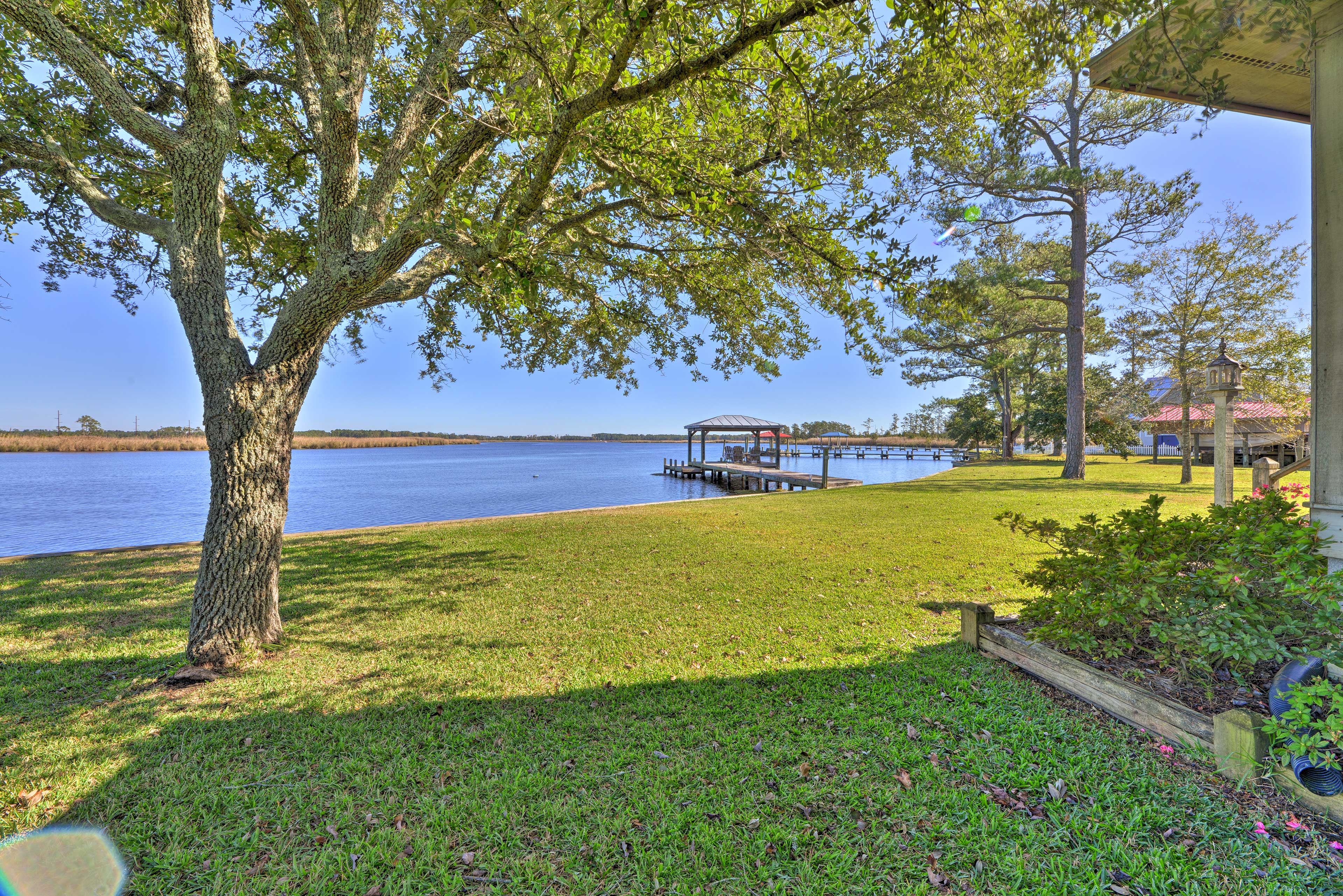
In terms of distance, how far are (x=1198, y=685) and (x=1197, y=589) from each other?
682 mm

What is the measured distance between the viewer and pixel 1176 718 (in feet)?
8.24

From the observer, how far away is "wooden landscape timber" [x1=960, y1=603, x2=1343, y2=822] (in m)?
2.16

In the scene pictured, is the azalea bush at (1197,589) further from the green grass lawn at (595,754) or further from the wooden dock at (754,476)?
the wooden dock at (754,476)

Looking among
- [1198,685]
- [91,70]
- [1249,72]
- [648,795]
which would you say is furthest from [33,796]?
[1249,72]

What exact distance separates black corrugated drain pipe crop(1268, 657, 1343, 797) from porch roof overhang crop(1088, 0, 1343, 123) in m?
2.78

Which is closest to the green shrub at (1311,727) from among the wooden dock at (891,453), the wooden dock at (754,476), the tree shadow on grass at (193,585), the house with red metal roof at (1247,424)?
the tree shadow on grass at (193,585)

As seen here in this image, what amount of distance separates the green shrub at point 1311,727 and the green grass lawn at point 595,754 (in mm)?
350

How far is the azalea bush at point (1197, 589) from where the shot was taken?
2.32m

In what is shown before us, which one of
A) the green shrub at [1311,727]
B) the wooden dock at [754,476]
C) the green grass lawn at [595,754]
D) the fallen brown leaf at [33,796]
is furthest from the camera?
the wooden dock at [754,476]

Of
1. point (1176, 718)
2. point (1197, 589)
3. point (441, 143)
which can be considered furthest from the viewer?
point (441, 143)

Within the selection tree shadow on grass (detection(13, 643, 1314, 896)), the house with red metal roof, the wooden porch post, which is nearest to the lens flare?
tree shadow on grass (detection(13, 643, 1314, 896))

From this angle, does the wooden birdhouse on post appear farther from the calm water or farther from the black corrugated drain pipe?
the calm water

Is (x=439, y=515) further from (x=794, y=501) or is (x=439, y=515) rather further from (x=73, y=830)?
(x=73, y=830)

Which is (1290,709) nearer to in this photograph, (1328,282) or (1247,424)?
(1328,282)
